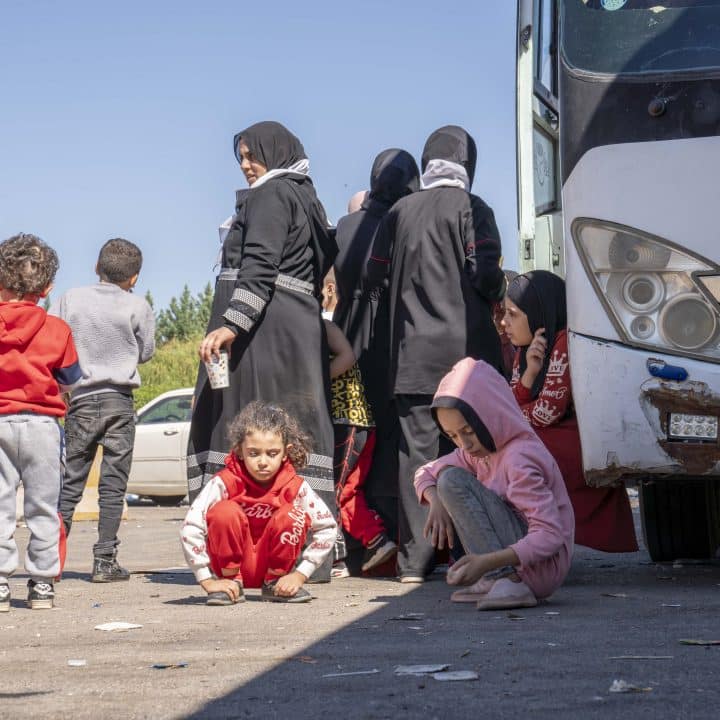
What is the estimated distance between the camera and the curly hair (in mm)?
6520

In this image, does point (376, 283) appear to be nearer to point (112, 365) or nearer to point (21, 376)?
point (112, 365)

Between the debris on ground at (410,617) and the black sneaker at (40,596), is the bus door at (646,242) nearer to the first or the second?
the debris on ground at (410,617)

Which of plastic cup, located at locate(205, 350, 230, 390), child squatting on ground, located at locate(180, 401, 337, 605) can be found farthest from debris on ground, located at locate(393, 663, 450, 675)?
plastic cup, located at locate(205, 350, 230, 390)

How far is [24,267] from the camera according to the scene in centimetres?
646

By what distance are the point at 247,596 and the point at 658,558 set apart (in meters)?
2.39

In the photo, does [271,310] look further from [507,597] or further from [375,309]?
[507,597]

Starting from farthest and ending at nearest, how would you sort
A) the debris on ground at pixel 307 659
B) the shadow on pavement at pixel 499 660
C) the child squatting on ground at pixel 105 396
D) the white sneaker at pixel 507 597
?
the child squatting on ground at pixel 105 396 < the white sneaker at pixel 507 597 < the debris on ground at pixel 307 659 < the shadow on pavement at pixel 499 660

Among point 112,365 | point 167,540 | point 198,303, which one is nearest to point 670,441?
point 112,365

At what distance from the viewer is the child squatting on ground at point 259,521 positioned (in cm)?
632

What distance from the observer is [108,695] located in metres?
3.85

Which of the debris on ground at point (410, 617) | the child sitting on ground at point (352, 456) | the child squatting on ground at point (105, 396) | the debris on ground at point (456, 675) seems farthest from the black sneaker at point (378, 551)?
the debris on ground at point (456, 675)

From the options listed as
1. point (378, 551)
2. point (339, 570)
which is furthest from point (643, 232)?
point (339, 570)

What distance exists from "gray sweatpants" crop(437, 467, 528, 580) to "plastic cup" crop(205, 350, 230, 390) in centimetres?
137

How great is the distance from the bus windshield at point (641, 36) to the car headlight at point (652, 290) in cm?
73
